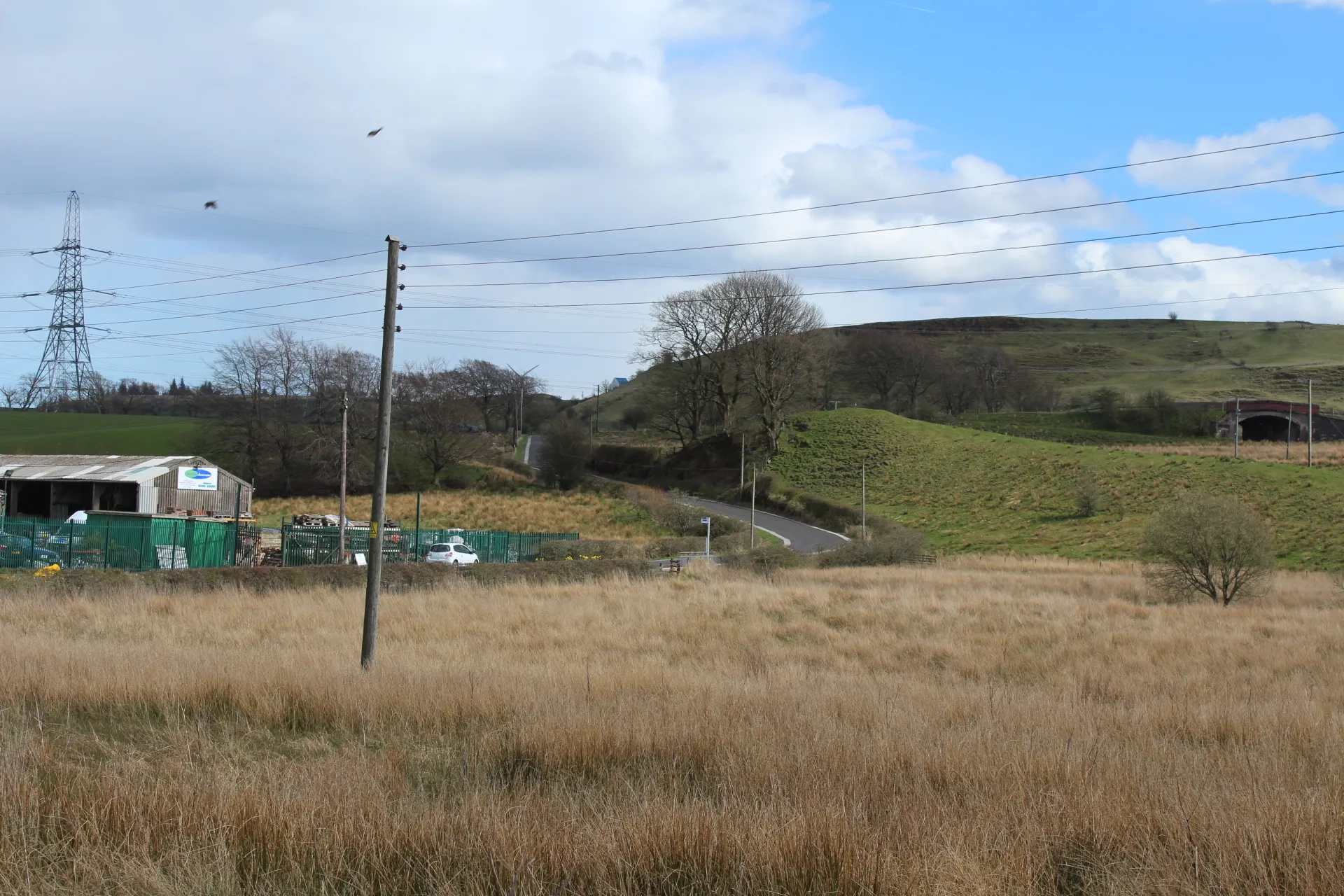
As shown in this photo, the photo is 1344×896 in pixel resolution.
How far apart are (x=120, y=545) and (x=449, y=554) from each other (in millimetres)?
12069

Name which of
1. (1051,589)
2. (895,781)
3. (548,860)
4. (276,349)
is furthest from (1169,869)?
(276,349)

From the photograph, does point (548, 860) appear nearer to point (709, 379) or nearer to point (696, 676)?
point (696, 676)

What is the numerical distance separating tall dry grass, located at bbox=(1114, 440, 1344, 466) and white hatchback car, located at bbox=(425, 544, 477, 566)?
175ft

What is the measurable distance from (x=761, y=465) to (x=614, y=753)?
248 ft

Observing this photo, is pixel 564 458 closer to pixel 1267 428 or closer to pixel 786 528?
pixel 786 528

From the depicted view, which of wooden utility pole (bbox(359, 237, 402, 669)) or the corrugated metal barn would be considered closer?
wooden utility pole (bbox(359, 237, 402, 669))

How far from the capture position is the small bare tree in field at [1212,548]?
32.0 meters

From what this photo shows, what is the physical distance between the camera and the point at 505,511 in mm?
66688

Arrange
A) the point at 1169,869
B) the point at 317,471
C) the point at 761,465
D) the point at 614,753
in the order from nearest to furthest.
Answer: the point at 1169,869
the point at 614,753
the point at 317,471
the point at 761,465

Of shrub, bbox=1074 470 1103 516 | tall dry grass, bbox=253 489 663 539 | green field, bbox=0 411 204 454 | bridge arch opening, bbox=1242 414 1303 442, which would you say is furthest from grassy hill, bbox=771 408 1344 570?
green field, bbox=0 411 204 454

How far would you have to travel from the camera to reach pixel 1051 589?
1404 inches

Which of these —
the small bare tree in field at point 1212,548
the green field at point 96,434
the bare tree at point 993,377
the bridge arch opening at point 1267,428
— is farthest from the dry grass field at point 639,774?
the bare tree at point 993,377

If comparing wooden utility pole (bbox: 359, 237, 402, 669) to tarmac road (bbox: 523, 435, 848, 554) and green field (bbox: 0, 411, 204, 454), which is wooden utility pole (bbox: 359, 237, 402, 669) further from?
green field (bbox: 0, 411, 204, 454)

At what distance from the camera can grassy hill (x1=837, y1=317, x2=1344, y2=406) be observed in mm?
141750
